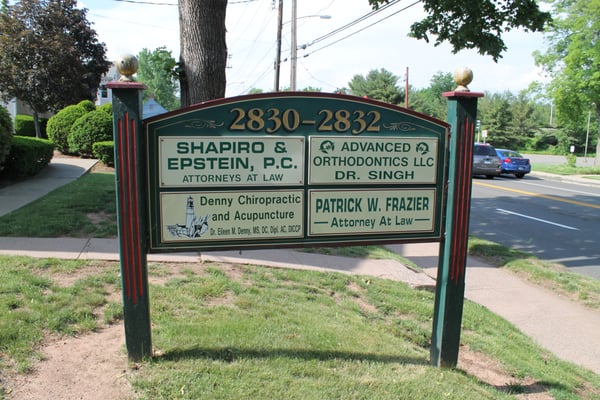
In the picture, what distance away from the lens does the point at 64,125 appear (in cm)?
1684

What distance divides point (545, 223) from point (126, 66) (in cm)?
1169

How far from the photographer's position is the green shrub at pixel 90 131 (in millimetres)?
15625

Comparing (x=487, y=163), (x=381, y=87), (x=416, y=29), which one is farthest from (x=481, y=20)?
(x=381, y=87)

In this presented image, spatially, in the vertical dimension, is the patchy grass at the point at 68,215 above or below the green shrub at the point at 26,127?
below

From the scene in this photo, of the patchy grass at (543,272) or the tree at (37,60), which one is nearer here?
the patchy grass at (543,272)

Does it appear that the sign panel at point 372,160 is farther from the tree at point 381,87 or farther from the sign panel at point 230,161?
the tree at point 381,87

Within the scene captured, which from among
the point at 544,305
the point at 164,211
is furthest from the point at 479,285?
the point at 164,211

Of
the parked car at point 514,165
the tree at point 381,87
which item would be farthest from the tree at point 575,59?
the tree at point 381,87

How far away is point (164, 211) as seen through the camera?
3.44 m

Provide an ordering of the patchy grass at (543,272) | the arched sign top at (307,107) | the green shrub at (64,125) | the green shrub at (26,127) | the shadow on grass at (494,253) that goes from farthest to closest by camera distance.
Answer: the green shrub at (26,127) → the green shrub at (64,125) → the shadow on grass at (494,253) → the patchy grass at (543,272) → the arched sign top at (307,107)

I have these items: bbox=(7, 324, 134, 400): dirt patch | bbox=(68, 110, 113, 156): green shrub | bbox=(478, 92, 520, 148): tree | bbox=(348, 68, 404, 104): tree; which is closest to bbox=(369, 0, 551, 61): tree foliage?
bbox=(7, 324, 134, 400): dirt patch

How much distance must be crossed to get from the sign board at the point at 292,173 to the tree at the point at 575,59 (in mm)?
27573

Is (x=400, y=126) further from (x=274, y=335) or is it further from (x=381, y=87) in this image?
(x=381, y=87)

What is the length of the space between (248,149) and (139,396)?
1.72 metres
